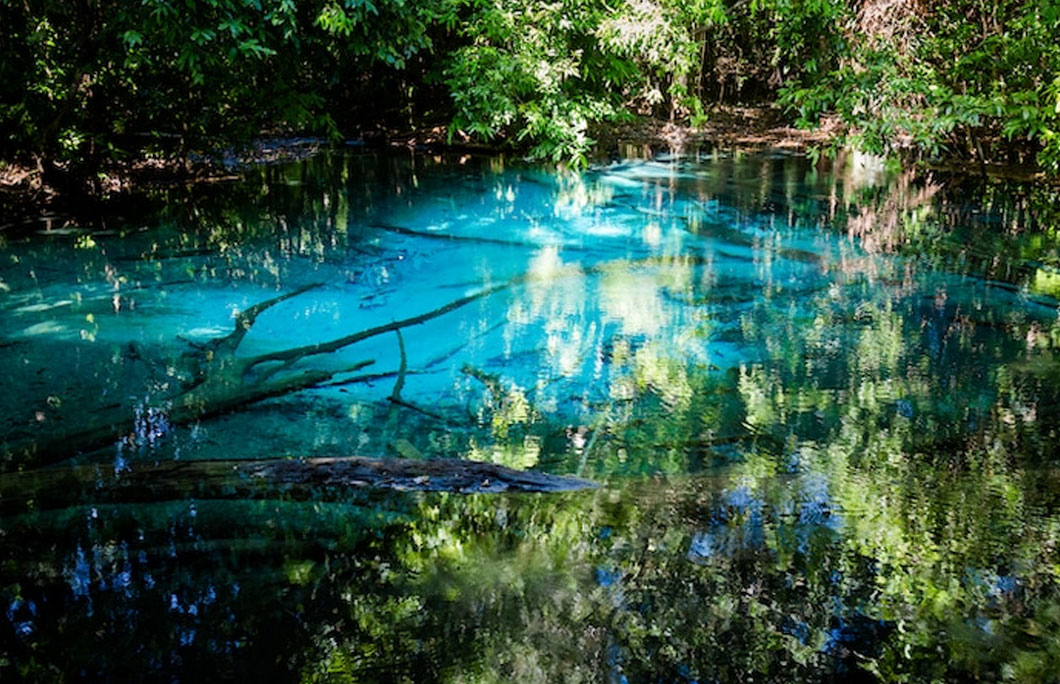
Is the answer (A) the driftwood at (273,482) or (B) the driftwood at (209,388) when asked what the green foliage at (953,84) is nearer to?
(B) the driftwood at (209,388)

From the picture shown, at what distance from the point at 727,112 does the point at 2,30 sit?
10.9m

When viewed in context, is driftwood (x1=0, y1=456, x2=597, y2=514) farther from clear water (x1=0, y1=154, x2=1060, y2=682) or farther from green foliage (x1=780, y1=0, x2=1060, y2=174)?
green foliage (x1=780, y1=0, x2=1060, y2=174)

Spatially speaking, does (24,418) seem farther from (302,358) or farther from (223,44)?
(223,44)

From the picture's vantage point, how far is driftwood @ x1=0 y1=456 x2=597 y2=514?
2871mm

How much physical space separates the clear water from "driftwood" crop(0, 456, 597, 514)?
0.12 ft

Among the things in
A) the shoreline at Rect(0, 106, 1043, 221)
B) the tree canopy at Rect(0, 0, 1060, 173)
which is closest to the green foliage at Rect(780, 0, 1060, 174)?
the tree canopy at Rect(0, 0, 1060, 173)

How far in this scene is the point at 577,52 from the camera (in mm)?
6844

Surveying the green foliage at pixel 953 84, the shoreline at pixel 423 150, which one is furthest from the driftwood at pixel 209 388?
the shoreline at pixel 423 150

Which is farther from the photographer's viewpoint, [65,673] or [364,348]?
[364,348]

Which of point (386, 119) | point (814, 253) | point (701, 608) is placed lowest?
point (701, 608)

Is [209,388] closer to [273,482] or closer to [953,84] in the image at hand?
[273,482]

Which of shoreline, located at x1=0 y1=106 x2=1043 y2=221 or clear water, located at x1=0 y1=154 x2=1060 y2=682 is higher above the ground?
shoreline, located at x1=0 y1=106 x2=1043 y2=221

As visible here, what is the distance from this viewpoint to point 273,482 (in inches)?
115

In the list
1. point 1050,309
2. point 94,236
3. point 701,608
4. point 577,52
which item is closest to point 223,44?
point 94,236
